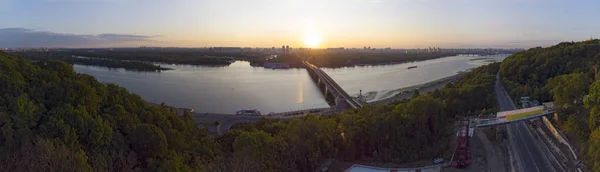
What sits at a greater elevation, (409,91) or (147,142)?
(147,142)

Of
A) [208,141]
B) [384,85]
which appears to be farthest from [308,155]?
[384,85]

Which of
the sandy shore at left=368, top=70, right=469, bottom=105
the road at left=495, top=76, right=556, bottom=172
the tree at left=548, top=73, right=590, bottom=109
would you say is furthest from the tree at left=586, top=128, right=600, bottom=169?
the sandy shore at left=368, top=70, right=469, bottom=105

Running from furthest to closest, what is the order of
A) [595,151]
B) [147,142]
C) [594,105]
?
[594,105], [595,151], [147,142]

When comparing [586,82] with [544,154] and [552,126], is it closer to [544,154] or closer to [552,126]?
[552,126]

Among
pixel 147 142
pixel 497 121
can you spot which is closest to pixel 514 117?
pixel 497 121

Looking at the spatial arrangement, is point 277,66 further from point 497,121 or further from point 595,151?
point 595,151

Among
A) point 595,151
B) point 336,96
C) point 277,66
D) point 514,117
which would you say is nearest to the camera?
point 595,151

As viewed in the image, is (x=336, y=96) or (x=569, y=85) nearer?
(x=569, y=85)
